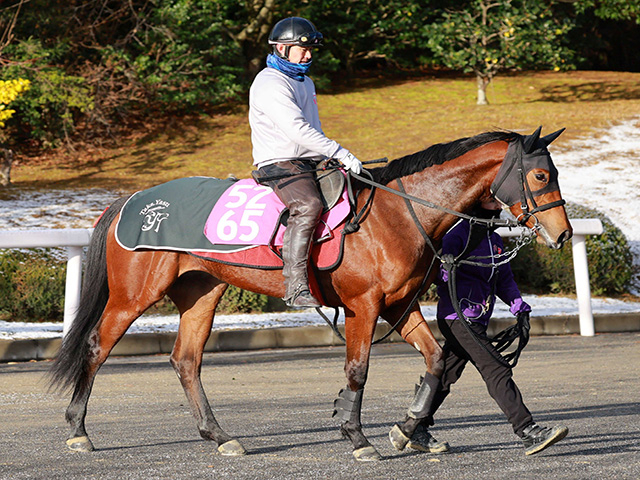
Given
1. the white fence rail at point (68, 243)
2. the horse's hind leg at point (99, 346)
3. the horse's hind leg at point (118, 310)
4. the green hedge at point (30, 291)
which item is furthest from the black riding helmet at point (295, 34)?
the green hedge at point (30, 291)

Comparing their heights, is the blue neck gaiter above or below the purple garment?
above

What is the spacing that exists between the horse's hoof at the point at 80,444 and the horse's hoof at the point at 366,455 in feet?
5.61

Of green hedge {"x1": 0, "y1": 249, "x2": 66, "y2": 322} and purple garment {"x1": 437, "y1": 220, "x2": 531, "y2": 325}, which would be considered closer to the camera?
purple garment {"x1": 437, "y1": 220, "x2": 531, "y2": 325}

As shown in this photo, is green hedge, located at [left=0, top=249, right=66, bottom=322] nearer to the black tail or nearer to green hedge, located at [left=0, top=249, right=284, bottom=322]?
green hedge, located at [left=0, top=249, right=284, bottom=322]

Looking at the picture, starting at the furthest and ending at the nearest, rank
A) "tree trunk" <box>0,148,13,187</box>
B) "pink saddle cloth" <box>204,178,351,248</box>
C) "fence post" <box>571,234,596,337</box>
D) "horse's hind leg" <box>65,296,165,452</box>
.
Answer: "tree trunk" <box>0,148,13,187</box>
"fence post" <box>571,234,596,337</box>
"horse's hind leg" <box>65,296,165,452</box>
"pink saddle cloth" <box>204,178,351,248</box>

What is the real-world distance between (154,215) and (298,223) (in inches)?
49.1

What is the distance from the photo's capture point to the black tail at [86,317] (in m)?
6.00

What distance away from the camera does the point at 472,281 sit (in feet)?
18.5

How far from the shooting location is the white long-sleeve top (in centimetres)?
554

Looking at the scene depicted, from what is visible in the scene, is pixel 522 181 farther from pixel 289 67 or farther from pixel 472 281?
pixel 289 67

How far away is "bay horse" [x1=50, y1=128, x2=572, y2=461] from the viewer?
5250 millimetres

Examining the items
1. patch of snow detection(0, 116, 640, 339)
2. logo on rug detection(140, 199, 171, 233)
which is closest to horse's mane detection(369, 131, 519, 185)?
logo on rug detection(140, 199, 171, 233)

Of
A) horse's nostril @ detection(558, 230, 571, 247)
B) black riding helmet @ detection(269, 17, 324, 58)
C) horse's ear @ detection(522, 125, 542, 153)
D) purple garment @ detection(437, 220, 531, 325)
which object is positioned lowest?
purple garment @ detection(437, 220, 531, 325)

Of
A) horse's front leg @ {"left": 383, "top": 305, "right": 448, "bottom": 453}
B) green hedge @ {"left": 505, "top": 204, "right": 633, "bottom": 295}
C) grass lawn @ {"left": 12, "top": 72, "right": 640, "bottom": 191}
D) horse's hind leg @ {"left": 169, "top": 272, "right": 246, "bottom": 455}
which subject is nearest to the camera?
horse's front leg @ {"left": 383, "top": 305, "right": 448, "bottom": 453}
